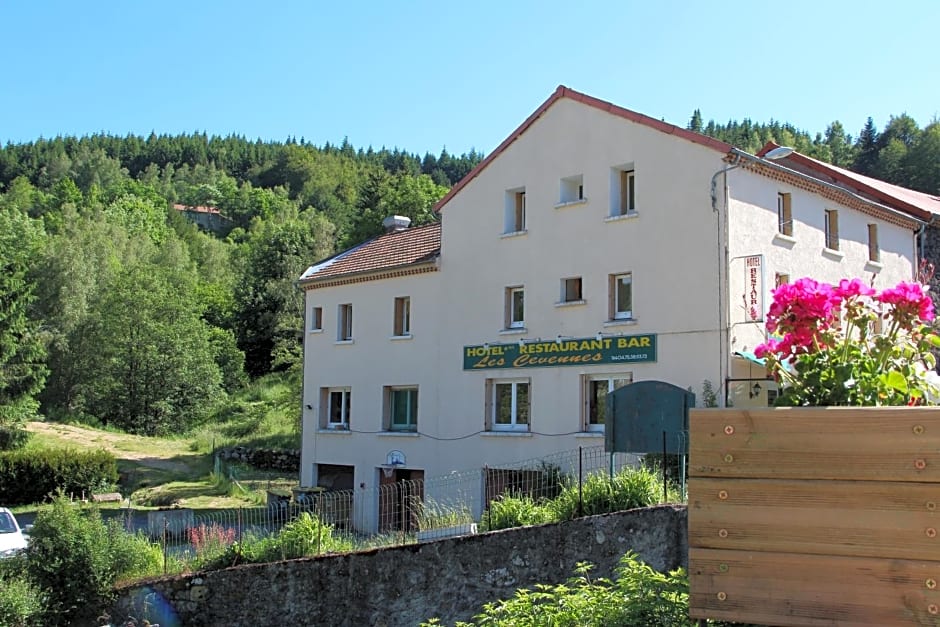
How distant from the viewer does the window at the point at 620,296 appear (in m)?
20.3

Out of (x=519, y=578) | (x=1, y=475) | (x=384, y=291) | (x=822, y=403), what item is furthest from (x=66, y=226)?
(x=822, y=403)

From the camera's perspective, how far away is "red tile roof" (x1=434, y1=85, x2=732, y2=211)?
1903cm

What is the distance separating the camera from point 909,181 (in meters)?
60.8

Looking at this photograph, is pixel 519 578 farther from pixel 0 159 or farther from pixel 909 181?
pixel 0 159

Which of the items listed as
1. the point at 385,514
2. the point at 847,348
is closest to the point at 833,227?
the point at 385,514

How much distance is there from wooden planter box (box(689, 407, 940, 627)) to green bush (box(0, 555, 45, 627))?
11.7m

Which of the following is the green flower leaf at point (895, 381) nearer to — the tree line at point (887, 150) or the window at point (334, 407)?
the window at point (334, 407)

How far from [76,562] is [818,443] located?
12945mm

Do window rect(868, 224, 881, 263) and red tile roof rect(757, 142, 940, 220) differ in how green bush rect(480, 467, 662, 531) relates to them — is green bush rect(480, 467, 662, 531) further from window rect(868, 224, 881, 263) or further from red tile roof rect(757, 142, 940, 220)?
red tile roof rect(757, 142, 940, 220)

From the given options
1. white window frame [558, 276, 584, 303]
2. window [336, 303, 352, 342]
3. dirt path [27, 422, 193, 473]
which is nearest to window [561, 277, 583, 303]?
white window frame [558, 276, 584, 303]

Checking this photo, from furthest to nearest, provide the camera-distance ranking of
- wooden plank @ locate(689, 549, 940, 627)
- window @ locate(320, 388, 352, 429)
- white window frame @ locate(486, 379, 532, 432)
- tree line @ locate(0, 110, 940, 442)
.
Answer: tree line @ locate(0, 110, 940, 442), window @ locate(320, 388, 352, 429), white window frame @ locate(486, 379, 532, 432), wooden plank @ locate(689, 549, 940, 627)

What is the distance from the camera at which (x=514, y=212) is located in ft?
75.9

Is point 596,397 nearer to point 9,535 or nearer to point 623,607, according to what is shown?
point 9,535

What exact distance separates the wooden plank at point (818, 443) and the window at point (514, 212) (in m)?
19.0
